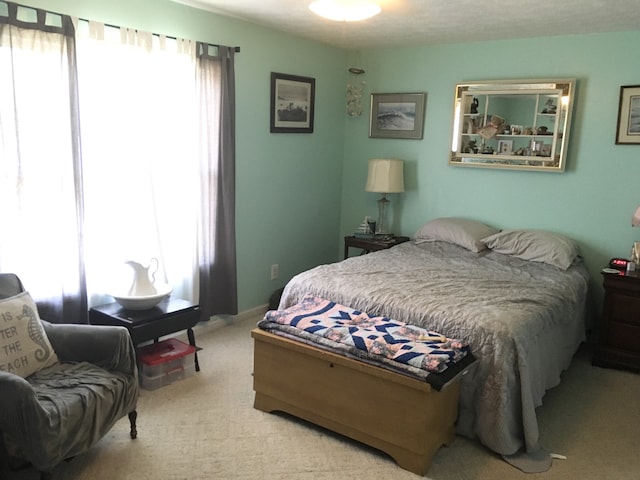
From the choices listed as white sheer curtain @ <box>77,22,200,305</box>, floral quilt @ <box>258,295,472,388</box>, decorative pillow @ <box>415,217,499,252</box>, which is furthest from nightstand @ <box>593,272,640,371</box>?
white sheer curtain @ <box>77,22,200,305</box>

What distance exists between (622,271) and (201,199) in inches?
109

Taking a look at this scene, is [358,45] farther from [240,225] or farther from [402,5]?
[240,225]

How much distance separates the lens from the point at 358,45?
4.68m

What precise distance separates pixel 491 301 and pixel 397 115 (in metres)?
2.29

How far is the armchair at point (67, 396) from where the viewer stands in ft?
6.56

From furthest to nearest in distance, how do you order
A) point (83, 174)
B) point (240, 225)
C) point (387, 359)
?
point (240, 225) < point (83, 174) < point (387, 359)

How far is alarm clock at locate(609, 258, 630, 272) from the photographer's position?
3617mm

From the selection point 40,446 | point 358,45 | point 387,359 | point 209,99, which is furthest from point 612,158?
point 40,446

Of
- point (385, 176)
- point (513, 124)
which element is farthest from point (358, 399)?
point (513, 124)

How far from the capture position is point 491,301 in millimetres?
2947

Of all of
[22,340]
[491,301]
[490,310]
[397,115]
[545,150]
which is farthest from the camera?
[397,115]

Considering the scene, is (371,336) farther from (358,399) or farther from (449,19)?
(449,19)

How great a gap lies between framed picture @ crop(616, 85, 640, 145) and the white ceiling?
0.41 meters

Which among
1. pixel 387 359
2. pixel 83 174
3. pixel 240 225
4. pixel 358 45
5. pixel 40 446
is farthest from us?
pixel 358 45
